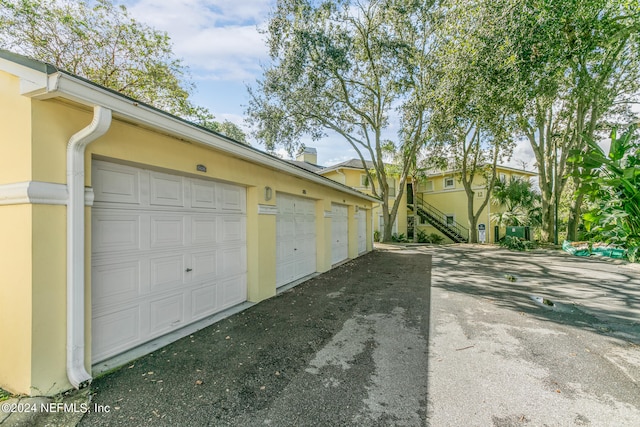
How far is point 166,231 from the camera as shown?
3814 mm

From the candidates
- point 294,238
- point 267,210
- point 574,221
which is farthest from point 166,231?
point 574,221

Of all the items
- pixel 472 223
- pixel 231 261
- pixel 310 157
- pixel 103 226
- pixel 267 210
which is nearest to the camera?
pixel 103 226

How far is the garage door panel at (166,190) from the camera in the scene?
12.0 feet

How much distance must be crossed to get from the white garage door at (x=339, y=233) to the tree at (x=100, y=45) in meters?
9.21

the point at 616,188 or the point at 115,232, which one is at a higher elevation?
the point at 616,188

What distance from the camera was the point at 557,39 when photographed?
666 cm

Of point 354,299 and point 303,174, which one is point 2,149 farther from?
point 354,299

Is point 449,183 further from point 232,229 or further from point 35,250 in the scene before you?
point 35,250

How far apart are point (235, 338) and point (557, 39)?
986cm

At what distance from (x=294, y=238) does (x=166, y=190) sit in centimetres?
382

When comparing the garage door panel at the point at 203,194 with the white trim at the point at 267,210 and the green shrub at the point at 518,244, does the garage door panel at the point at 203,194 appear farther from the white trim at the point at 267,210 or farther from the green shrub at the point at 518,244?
the green shrub at the point at 518,244

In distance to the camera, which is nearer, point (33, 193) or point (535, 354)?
point (33, 193)

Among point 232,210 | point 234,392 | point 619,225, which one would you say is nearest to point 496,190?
point 619,225

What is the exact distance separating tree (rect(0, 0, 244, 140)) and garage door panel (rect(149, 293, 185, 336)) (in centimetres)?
938
